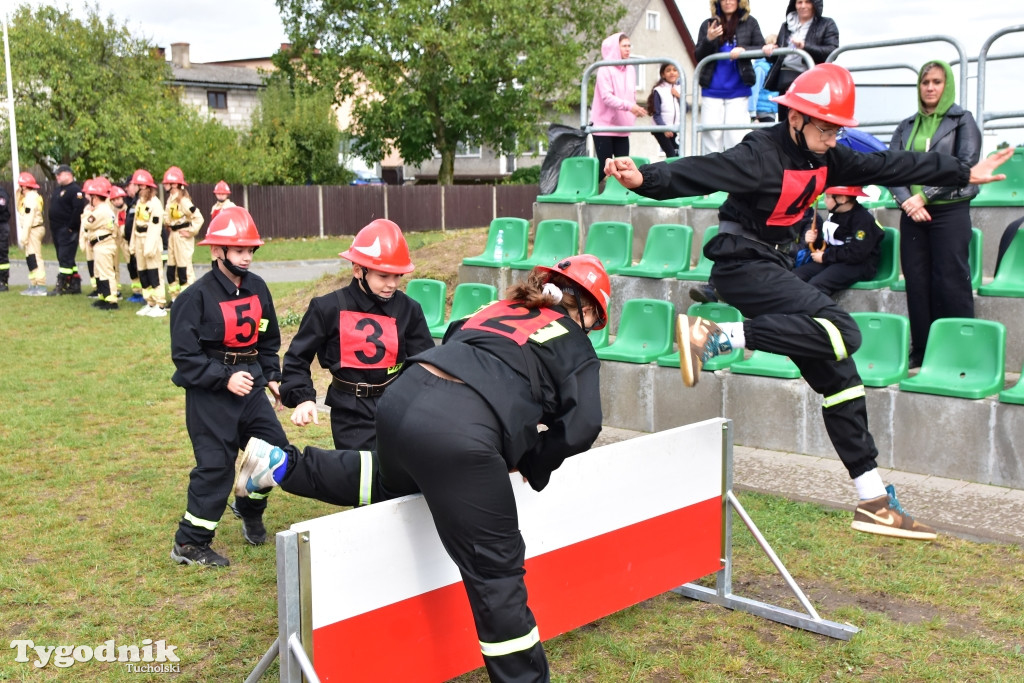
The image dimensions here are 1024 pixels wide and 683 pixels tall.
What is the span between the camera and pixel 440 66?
129ft

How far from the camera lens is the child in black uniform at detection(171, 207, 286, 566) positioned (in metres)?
5.87

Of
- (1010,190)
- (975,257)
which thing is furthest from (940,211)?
(1010,190)

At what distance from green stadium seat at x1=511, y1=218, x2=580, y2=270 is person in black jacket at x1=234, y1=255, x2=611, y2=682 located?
6.92 metres

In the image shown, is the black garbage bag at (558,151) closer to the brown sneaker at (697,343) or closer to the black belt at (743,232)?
the black belt at (743,232)

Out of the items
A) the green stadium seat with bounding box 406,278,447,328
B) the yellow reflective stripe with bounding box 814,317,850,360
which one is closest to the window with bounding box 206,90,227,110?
the green stadium seat with bounding box 406,278,447,328

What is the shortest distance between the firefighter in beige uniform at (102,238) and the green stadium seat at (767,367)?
11288mm

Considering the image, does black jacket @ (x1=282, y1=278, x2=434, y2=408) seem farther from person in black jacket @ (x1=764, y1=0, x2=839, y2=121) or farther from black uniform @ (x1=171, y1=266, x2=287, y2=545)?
person in black jacket @ (x1=764, y1=0, x2=839, y2=121)

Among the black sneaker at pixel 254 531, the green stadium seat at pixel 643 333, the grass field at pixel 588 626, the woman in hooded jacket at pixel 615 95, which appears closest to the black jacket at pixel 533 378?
the grass field at pixel 588 626

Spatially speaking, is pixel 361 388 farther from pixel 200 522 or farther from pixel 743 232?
pixel 743 232

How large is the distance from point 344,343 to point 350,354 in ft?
0.23

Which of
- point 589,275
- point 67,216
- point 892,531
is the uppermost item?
point 67,216

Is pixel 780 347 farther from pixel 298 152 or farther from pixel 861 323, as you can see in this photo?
pixel 298 152

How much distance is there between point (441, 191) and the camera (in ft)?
119

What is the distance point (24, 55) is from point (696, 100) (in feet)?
94.6
